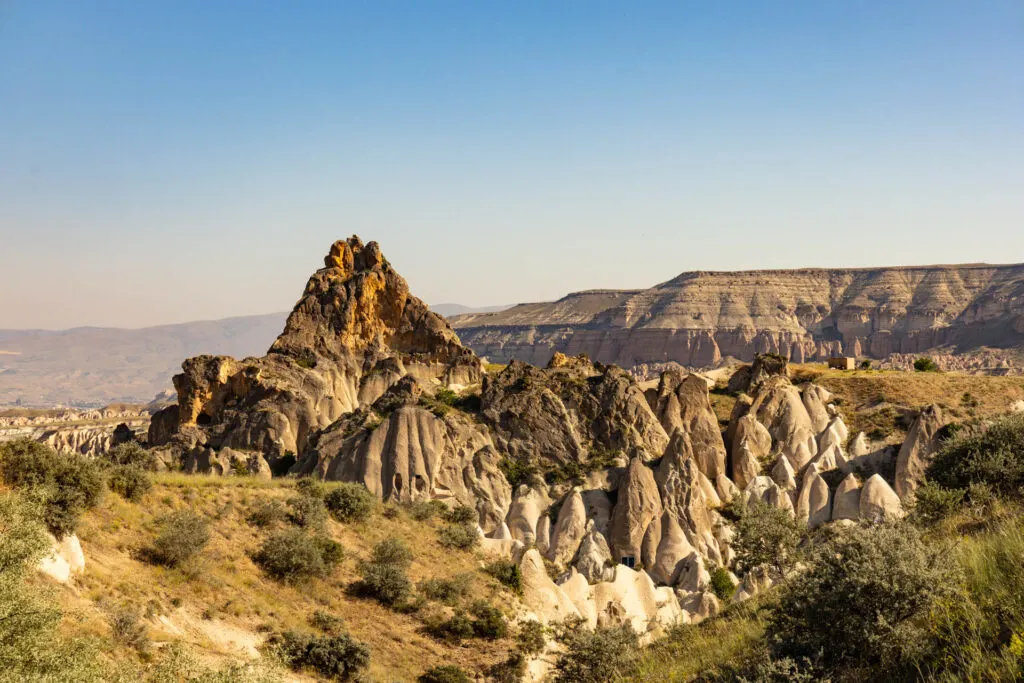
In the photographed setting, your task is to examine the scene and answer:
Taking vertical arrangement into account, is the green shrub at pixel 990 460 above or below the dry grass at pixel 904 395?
above

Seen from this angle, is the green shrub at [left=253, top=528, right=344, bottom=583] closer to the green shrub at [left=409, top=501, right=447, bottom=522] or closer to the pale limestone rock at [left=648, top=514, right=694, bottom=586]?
the green shrub at [left=409, top=501, right=447, bottom=522]

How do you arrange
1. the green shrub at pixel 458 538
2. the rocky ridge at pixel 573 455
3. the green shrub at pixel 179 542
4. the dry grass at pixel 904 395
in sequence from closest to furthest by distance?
the green shrub at pixel 179 542, the green shrub at pixel 458 538, the rocky ridge at pixel 573 455, the dry grass at pixel 904 395

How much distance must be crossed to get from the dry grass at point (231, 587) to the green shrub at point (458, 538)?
116cm

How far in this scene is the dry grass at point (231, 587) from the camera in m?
20.5

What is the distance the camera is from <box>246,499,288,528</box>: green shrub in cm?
2892

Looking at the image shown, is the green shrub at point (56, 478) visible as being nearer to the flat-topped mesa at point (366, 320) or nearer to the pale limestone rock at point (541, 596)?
the pale limestone rock at point (541, 596)

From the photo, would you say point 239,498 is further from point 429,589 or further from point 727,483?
point 727,483

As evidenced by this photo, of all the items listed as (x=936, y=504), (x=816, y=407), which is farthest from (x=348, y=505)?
(x=816, y=407)

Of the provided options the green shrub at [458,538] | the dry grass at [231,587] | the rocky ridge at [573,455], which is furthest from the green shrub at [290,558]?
the rocky ridge at [573,455]

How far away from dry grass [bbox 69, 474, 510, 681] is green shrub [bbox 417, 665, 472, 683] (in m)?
0.31

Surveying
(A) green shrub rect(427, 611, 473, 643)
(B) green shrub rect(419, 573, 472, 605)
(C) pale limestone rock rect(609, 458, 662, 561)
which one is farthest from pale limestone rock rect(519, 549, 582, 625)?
(C) pale limestone rock rect(609, 458, 662, 561)

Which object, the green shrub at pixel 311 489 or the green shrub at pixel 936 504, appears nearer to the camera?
the green shrub at pixel 936 504

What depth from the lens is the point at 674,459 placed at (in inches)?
1767

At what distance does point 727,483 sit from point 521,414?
11.7m
